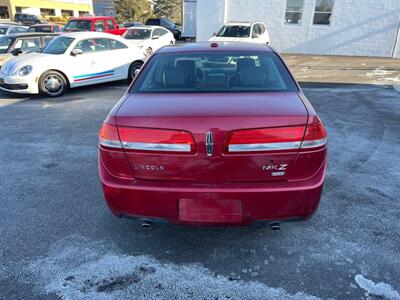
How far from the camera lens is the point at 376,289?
7.64 ft

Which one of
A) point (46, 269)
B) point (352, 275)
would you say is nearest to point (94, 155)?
point (46, 269)

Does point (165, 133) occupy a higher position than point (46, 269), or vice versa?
point (165, 133)

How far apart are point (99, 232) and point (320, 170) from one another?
195cm

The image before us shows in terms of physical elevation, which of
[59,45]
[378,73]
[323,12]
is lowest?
[378,73]

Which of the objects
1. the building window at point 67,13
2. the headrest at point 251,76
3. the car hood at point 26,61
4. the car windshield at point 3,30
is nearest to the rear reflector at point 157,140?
the headrest at point 251,76

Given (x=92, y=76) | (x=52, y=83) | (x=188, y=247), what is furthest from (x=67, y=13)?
(x=188, y=247)

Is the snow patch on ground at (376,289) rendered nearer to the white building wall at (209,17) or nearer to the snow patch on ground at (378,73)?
the snow patch on ground at (378,73)

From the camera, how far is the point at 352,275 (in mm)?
2467

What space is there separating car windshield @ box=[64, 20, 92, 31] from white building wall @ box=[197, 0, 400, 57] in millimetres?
5847

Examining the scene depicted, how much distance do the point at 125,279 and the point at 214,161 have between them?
110 cm

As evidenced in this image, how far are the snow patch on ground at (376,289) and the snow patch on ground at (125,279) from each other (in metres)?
0.40

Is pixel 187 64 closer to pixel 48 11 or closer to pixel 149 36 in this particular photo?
pixel 149 36

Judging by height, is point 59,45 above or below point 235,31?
below

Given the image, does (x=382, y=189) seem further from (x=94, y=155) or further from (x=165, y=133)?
(x=94, y=155)
